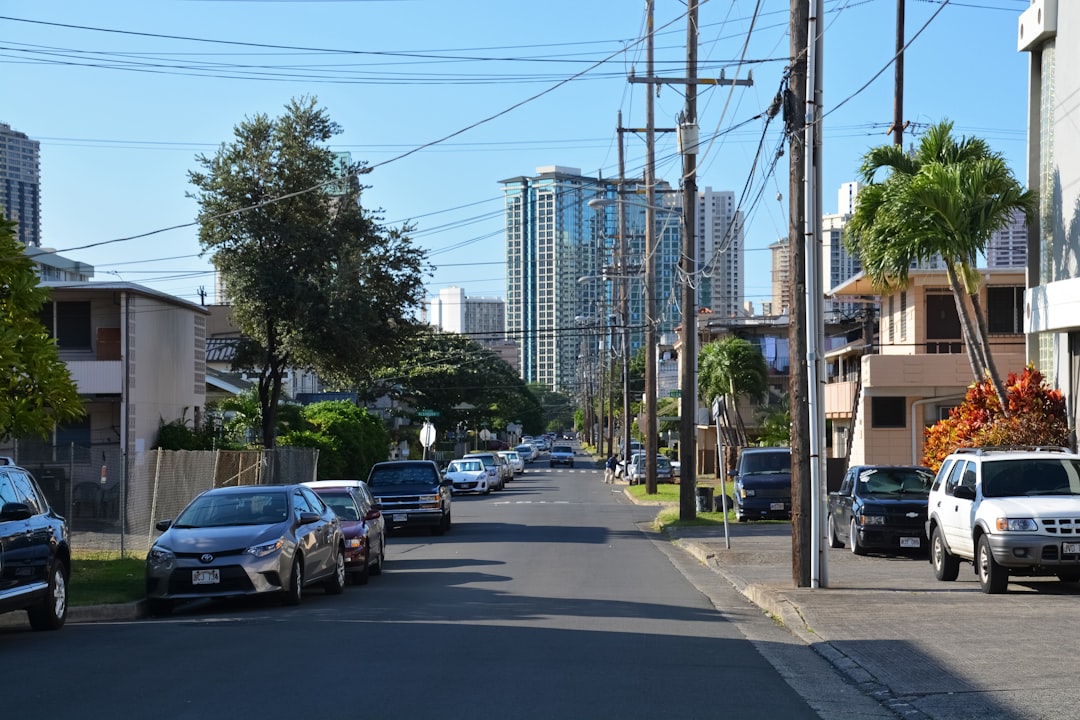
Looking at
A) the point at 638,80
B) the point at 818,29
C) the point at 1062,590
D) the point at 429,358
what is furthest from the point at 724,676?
the point at 429,358

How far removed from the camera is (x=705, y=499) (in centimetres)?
3538

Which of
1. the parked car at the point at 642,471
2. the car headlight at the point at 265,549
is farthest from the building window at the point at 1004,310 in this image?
the car headlight at the point at 265,549

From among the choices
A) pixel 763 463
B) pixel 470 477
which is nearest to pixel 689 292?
pixel 763 463

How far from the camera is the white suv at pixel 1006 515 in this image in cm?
1567

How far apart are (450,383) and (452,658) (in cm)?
8338

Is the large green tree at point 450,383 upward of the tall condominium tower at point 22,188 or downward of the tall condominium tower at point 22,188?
Answer: downward

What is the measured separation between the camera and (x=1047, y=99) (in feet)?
80.8

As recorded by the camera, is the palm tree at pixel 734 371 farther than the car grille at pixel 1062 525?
Yes

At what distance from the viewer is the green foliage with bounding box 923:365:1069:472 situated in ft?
75.4

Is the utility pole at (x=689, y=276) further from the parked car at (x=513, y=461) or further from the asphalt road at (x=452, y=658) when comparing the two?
the parked car at (x=513, y=461)

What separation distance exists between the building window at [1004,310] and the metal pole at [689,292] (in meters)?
12.3

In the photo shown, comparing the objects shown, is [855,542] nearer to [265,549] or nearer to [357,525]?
[357,525]

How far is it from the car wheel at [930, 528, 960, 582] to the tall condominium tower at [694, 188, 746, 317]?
404 inches

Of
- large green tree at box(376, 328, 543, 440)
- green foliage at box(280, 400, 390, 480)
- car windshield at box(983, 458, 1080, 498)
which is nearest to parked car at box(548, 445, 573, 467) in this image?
large green tree at box(376, 328, 543, 440)
